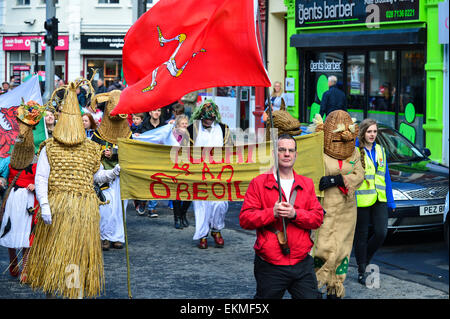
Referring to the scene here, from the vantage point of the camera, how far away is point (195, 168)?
28.9 ft

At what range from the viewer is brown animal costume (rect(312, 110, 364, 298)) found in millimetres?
7781

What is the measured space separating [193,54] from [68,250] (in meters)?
2.09

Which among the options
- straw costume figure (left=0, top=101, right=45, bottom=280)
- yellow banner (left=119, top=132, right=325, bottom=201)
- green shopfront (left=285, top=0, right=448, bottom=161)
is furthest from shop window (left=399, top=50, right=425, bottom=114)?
straw costume figure (left=0, top=101, right=45, bottom=280)

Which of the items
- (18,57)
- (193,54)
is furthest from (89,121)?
(18,57)

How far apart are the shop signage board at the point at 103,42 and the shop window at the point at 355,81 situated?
1761 cm

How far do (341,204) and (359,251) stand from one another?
3.02 ft

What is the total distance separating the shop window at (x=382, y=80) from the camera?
21281mm

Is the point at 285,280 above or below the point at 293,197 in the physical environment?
below

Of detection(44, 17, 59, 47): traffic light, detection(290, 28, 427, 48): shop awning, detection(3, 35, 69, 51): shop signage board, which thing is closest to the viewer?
detection(290, 28, 427, 48): shop awning

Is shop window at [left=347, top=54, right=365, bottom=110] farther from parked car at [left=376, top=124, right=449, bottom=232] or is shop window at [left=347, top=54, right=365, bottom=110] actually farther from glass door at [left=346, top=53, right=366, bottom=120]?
parked car at [left=376, top=124, right=449, bottom=232]

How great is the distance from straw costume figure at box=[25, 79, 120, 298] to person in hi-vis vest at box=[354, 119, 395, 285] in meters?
2.75

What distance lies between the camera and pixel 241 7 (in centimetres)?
647

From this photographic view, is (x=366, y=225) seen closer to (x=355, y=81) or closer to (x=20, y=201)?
(x=20, y=201)

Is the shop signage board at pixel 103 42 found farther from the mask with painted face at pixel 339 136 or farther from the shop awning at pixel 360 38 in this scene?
the mask with painted face at pixel 339 136
